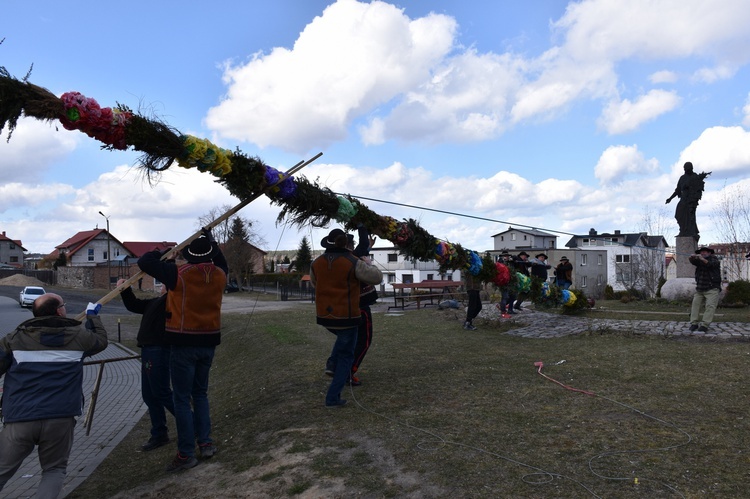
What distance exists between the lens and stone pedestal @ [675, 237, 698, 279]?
618 inches

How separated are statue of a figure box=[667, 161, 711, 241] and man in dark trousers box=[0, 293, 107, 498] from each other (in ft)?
51.5

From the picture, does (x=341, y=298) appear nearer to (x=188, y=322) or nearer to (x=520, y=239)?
(x=188, y=322)

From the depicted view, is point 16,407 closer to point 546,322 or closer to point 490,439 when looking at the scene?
point 490,439

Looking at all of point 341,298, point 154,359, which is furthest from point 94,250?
point 341,298

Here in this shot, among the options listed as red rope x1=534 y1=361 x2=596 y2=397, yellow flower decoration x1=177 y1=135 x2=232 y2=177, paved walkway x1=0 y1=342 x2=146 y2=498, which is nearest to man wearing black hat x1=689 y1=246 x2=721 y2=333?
red rope x1=534 y1=361 x2=596 y2=397

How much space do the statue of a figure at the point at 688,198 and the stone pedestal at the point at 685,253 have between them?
7.6 inches

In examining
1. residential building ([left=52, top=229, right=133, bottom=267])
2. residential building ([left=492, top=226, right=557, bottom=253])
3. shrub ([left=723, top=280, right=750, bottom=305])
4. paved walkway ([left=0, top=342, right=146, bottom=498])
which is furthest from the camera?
residential building ([left=52, top=229, right=133, bottom=267])

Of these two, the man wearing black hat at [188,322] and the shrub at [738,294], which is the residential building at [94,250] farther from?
the man wearing black hat at [188,322]

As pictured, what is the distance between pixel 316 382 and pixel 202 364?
2.54m

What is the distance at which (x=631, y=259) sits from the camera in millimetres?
44938

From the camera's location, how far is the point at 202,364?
4.95 meters

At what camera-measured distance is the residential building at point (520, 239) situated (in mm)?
65750

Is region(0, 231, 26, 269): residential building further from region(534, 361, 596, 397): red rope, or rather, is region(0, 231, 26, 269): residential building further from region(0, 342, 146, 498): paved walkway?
region(534, 361, 596, 397): red rope

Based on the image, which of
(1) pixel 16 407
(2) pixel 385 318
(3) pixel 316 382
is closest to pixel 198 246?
(1) pixel 16 407
